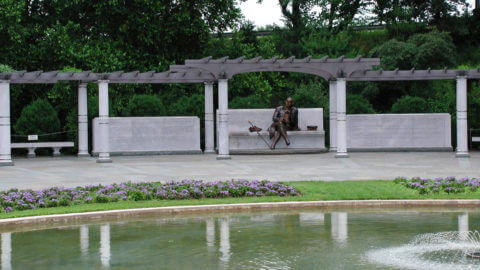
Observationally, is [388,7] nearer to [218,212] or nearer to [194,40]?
[194,40]

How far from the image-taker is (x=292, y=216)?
13000mm

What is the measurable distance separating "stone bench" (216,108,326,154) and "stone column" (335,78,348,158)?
9.72 ft

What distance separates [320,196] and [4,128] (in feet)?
46.0

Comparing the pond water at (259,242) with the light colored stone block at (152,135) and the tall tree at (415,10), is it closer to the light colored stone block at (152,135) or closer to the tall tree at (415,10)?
the light colored stone block at (152,135)

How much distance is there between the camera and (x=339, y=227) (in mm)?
11750

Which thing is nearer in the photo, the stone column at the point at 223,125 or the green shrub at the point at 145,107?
the stone column at the point at 223,125

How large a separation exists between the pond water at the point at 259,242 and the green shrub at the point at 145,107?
17462 millimetres

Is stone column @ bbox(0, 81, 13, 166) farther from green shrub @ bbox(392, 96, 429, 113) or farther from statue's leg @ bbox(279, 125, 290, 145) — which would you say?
green shrub @ bbox(392, 96, 429, 113)

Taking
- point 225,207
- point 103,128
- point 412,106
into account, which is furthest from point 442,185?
point 412,106

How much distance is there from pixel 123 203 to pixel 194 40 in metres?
25.1

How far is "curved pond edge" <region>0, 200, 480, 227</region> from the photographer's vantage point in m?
12.4

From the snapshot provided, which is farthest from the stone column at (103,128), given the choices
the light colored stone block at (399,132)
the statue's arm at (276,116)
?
the light colored stone block at (399,132)

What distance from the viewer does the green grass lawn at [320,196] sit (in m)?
13.2

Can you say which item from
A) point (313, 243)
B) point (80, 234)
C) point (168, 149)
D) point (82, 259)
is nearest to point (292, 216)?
point (313, 243)
